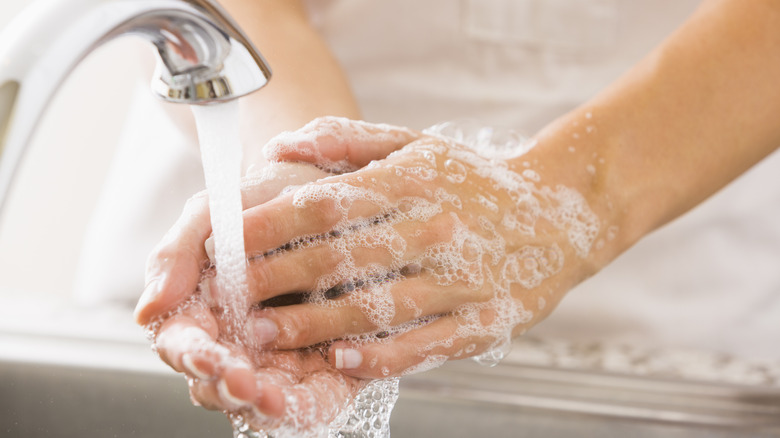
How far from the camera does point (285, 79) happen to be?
0.48 metres

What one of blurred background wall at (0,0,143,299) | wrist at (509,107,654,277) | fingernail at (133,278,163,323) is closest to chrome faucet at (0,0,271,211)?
fingernail at (133,278,163,323)

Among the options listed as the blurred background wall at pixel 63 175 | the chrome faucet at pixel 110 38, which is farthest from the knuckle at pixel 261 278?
the blurred background wall at pixel 63 175

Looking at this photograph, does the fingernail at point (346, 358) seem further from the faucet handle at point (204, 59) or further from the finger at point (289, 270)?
the faucet handle at point (204, 59)

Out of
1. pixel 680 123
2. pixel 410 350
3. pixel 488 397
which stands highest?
pixel 680 123

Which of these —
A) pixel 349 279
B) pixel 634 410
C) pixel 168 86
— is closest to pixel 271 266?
pixel 349 279

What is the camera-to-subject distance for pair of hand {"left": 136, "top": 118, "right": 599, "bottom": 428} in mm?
366

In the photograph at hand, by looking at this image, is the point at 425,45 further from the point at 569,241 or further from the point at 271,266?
the point at 271,266

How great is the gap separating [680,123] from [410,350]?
305 mm

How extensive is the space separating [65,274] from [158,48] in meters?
→ 0.56

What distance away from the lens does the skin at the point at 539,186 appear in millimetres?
398

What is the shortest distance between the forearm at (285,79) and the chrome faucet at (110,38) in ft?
0.55

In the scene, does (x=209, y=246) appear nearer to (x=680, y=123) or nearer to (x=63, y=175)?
(x=680, y=123)

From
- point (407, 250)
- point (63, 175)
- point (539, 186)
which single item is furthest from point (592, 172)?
point (63, 175)

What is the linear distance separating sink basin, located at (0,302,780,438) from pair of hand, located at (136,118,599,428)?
112 mm
